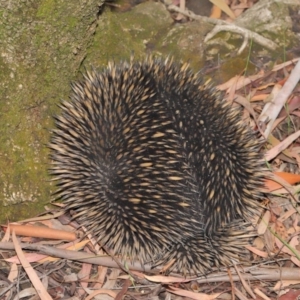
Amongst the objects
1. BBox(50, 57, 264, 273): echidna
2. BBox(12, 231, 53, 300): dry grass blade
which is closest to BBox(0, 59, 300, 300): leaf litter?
BBox(12, 231, 53, 300): dry grass blade

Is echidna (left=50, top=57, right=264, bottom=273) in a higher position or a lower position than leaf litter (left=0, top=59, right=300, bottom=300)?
higher

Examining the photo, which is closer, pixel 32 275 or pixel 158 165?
pixel 158 165

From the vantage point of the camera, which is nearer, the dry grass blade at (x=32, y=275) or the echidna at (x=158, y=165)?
the echidna at (x=158, y=165)

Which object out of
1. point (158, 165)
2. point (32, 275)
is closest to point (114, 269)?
point (32, 275)

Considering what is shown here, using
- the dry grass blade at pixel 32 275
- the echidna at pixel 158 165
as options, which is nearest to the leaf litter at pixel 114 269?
the dry grass blade at pixel 32 275

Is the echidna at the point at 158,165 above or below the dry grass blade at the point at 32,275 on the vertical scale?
above

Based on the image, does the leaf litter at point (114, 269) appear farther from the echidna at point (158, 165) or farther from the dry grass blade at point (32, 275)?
the echidna at point (158, 165)

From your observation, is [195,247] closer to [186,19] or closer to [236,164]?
[236,164]

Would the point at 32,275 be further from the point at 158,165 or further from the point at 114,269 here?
the point at 158,165

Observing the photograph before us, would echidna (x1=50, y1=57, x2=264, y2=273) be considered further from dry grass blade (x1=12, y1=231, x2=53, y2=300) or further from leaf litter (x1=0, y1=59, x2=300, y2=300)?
dry grass blade (x1=12, y1=231, x2=53, y2=300)
